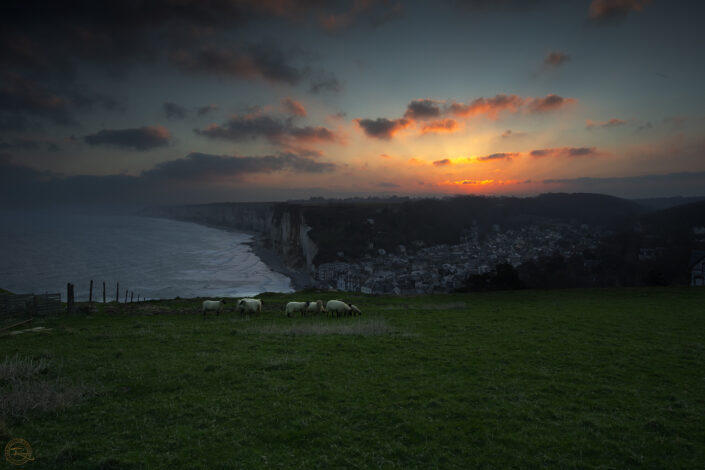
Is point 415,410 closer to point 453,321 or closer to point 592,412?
point 592,412

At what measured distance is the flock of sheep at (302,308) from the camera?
1021 inches

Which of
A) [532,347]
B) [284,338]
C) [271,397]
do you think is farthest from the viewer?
[284,338]

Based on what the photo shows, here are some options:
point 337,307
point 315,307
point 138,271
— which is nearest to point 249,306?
point 315,307

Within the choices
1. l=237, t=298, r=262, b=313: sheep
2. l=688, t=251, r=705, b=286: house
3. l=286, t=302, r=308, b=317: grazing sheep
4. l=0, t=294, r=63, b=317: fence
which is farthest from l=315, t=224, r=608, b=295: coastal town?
l=0, t=294, r=63, b=317: fence

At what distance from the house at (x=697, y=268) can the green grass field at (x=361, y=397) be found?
41.0m

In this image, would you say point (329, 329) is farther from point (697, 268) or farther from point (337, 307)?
point (697, 268)

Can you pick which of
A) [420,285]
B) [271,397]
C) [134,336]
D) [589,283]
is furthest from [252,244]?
[271,397]

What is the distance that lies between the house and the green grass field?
135 ft

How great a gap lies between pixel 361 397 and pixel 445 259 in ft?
273

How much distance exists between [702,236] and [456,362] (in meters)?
106

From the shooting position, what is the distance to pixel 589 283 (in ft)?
214

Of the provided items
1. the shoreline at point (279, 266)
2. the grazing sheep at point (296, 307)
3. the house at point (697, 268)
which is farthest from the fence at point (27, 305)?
the house at point (697, 268)

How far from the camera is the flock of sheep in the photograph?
2592 centimetres

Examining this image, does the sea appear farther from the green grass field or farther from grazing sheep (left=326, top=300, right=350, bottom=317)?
the green grass field
